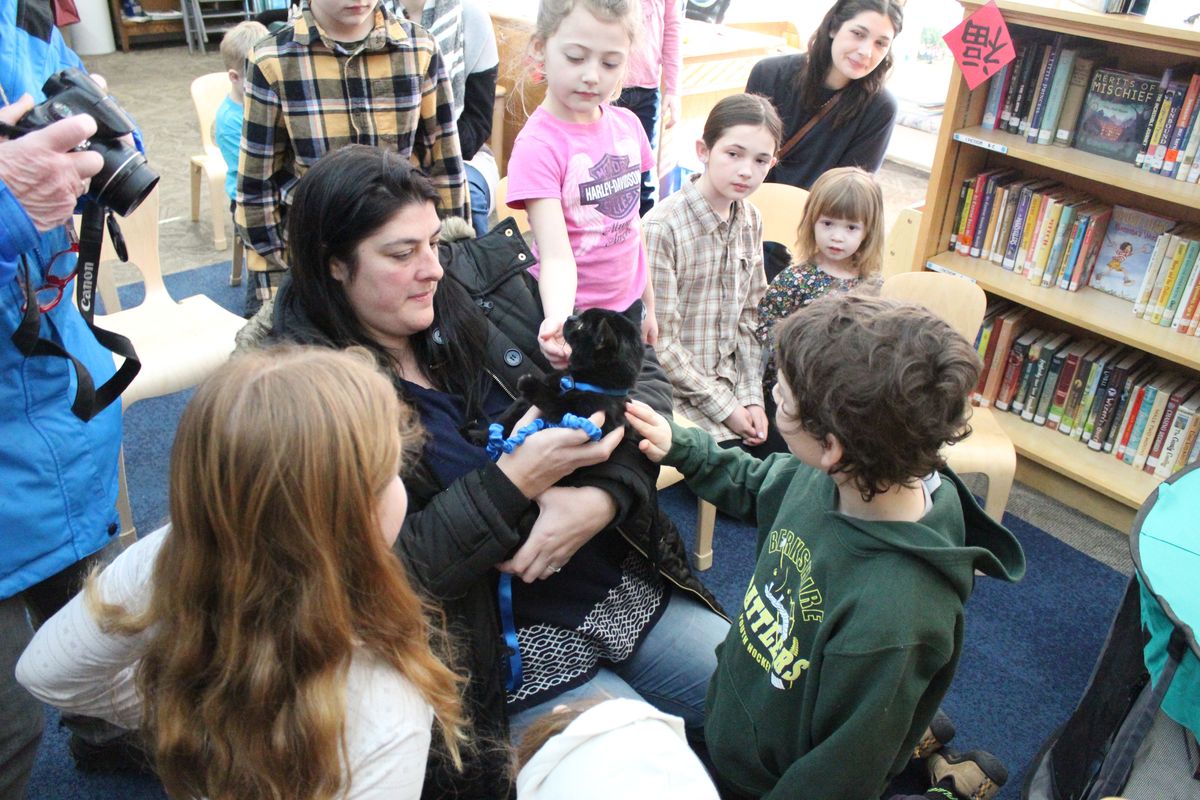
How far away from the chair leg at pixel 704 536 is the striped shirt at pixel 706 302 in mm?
216

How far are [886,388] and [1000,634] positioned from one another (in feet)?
5.36

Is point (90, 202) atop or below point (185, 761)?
atop

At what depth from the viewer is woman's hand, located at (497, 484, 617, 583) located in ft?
4.48

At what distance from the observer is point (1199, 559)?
1.55 m

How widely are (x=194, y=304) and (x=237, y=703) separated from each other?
229 centimetres

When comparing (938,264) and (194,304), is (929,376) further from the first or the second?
(194,304)

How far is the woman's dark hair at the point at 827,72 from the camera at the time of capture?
301 cm

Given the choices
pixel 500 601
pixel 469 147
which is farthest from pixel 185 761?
pixel 469 147

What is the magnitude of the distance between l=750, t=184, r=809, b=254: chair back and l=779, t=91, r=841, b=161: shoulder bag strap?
199 mm

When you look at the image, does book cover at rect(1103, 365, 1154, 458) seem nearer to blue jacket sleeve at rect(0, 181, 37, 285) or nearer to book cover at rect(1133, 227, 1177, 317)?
book cover at rect(1133, 227, 1177, 317)

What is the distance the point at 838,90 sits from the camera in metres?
3.09

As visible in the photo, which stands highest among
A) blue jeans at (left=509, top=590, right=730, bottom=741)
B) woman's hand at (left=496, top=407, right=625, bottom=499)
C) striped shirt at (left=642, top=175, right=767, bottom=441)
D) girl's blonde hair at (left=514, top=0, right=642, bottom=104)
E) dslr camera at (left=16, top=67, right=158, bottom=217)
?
girl's blonde hair at (left=514, top=0, right=642, bottom=104)

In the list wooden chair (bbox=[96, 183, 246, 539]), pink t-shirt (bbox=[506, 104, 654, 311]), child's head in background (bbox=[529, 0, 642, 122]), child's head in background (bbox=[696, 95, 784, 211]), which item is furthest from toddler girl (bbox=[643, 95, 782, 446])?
wooden chair (bbox=[96, 183, 246, 539])

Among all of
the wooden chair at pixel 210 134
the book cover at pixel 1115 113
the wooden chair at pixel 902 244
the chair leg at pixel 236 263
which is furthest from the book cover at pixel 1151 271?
the wooden chair at pixel 210 134
